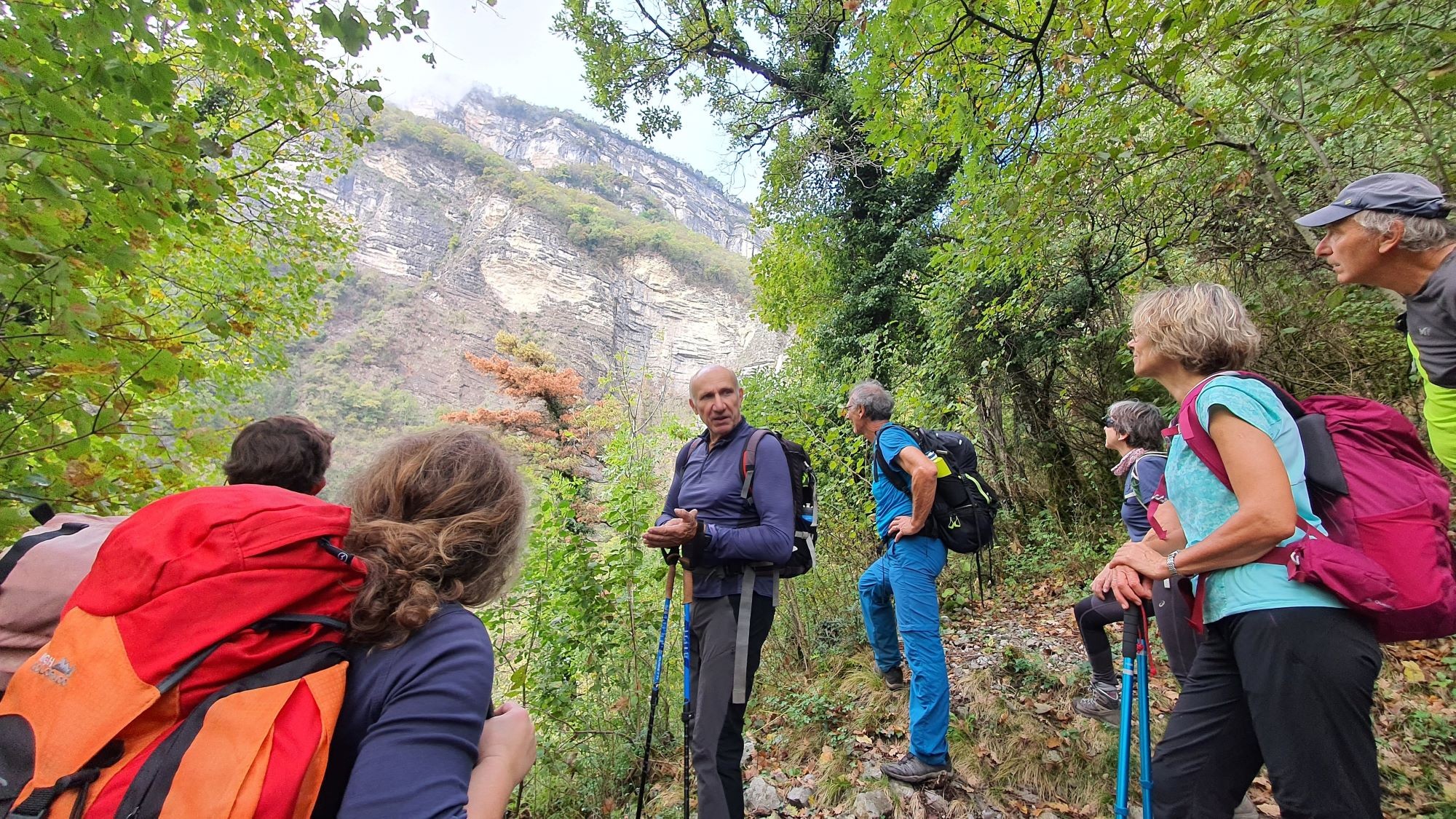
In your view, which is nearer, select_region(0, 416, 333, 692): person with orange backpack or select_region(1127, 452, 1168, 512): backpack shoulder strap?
select_region(0, 416, 333, 692): person with orange backpack

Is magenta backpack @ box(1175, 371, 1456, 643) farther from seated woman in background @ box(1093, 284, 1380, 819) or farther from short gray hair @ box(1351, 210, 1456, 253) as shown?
short gray hair @ box(1351, 210, 1456, 253)

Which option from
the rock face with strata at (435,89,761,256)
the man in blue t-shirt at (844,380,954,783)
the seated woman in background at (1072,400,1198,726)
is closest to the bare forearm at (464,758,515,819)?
the man in blue t-shirt at (844,380,954,783)

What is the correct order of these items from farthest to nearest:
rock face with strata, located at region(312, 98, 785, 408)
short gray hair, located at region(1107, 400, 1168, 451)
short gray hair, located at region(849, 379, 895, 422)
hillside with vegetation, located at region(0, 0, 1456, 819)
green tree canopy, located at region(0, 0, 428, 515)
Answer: rock face with strata, located at region(312, 98, 785, 408)
short gray hair, located at region(849, 379, 895, 422)
short gray hair, located at region(1107, 400, 1168, 451)
hillside with vegetation, located at region(0, 0, 1456, 819)
green tree canopy, located at region(0, 0, 428, 515)

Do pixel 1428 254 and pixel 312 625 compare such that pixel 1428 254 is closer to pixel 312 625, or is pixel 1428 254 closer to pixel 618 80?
pixel 312 625

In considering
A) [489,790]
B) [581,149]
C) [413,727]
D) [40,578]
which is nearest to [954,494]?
[489,790]

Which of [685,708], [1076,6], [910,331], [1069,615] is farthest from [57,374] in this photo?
[910,331]

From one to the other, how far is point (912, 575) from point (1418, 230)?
84.4 inches

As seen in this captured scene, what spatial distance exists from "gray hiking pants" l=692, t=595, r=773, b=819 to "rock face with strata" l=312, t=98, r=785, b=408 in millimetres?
47938

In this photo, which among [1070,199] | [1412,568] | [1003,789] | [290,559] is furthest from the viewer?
[1070,199]

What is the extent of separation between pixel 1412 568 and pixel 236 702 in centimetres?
233

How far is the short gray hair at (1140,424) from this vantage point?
311cm

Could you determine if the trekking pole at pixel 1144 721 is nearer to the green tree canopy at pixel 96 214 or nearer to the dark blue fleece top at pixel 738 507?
the dark blue fleece top at pixel 738 507

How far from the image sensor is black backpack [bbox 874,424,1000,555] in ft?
9.74

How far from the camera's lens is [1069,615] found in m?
4.79
